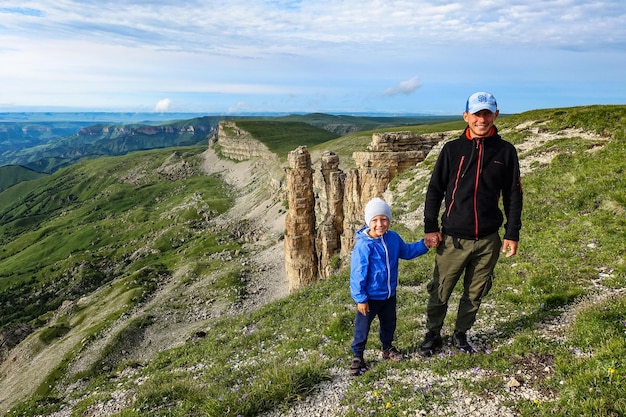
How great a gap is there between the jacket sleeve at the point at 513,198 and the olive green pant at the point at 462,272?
1.39ft

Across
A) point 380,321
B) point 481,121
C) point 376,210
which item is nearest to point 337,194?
point 380,321

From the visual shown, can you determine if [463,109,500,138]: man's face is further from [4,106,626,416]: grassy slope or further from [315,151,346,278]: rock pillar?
[315,151,346,278]: rock pillar

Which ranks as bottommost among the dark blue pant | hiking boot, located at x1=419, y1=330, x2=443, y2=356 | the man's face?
hiking boot, located at x1=419, y1=330, x2=443, y2=356

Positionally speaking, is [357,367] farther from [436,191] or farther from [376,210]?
[436,191]

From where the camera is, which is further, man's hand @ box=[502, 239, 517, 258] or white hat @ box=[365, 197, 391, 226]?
white hat @ box=[365, 197, 391, 226]

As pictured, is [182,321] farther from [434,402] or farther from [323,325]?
[434,402]

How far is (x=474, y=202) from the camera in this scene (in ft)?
30.4

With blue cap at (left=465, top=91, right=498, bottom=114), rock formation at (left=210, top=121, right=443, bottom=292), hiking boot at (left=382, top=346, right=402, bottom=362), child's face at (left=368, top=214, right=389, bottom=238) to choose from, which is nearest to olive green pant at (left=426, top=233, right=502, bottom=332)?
hiking boot at (left=382, top=346, right=402, bottom=362)

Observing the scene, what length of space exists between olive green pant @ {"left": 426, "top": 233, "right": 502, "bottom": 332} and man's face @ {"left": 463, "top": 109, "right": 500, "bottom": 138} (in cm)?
266

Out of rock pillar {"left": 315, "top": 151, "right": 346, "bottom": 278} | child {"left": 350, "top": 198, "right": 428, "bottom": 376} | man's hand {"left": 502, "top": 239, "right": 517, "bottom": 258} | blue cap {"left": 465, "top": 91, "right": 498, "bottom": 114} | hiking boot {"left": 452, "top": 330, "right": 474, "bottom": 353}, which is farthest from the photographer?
rock pillar {"left": 315, "top": 151, "right": 346, "bottom": 278}

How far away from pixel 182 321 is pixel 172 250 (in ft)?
198

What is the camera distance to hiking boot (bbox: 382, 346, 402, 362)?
1126 cm

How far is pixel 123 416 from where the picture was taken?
1337cm

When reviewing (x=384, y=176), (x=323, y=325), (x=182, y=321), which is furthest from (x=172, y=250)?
(x=323, y=325)
